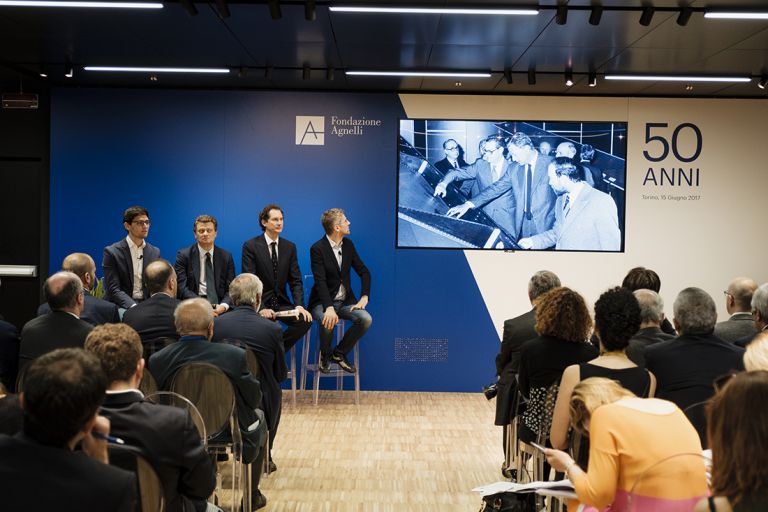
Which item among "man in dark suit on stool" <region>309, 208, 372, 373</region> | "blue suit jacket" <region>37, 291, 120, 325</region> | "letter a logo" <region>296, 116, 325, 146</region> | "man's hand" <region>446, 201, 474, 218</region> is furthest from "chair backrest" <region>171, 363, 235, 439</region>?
"letter a logo" <region>296, 116, 325, 146</region>

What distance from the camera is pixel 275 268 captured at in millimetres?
7336

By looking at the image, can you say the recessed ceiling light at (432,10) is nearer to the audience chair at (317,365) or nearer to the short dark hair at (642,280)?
the short dark hair at (642,280)

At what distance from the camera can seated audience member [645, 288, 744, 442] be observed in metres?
3.48

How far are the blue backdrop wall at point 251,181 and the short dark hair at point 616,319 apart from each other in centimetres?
507

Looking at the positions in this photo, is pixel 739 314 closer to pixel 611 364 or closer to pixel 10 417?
pixel 611 364

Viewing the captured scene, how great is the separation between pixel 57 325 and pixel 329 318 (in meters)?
3.47

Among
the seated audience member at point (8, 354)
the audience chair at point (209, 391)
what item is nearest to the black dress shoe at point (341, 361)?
the seated audience member at point (8, 354)

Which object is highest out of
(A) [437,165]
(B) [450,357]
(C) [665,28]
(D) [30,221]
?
(C) [665,28]

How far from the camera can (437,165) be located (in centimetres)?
844

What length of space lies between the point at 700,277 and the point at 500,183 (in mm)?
2400

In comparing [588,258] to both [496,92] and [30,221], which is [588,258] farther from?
[30,221]

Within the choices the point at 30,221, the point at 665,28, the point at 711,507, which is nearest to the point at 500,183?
the point at 665,28

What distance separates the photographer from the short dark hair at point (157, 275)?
4.81 meters

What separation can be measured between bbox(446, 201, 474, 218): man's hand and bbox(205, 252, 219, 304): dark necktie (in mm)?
2673
